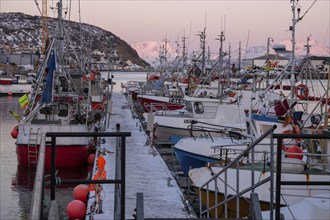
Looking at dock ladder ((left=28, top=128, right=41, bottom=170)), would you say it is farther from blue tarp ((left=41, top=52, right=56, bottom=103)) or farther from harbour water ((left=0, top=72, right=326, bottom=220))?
blue tarp ((left=41, top=52, right=56, bottom=103))

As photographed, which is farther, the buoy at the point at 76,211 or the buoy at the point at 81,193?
the buoy at the point at 81,193

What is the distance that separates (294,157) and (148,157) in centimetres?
681

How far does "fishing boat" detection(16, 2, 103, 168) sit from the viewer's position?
1972 cm

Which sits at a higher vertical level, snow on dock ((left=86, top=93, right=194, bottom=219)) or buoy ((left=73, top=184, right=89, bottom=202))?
snow on dock ((left=86, top=93, right=194, bottom=219))

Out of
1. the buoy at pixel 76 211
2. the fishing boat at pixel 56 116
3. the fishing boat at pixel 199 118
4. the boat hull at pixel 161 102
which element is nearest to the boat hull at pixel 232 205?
the buoy at pixel 76 211

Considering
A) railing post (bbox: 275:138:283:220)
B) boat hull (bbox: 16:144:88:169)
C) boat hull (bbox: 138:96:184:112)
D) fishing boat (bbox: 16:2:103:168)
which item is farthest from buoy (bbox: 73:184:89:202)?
boat hull (bbox: 138:96:184:112)

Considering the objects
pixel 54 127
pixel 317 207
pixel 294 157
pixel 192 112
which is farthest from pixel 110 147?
pixel 317 207

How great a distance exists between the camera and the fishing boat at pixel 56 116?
19719 millimetres

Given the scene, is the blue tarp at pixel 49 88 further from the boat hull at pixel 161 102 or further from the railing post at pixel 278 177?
the railing post at pixel 278 177

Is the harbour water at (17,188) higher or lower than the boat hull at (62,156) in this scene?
lower

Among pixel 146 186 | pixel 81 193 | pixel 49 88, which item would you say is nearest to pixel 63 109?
pixel 49 88

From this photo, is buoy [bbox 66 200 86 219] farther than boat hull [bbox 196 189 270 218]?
Yes

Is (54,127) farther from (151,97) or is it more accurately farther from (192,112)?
(151,97)

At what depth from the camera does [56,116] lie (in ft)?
71.7
